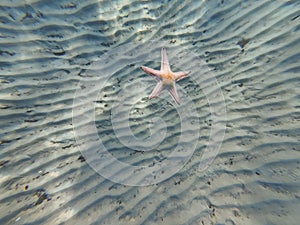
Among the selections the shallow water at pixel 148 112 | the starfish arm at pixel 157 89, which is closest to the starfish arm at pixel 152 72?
the starfish arm at pixel 157 89

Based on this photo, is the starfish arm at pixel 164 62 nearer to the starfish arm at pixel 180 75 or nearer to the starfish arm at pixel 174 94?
the starfish arm at pixel 180 75

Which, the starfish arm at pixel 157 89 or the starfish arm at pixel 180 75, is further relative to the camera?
the starfish arm at pixel 180 75

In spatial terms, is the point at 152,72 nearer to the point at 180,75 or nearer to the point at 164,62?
the point at 164,62

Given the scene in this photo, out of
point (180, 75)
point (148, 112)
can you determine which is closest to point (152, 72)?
point (180, 75)

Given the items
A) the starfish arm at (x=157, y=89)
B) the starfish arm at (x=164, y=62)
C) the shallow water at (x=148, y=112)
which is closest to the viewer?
the shallow water at (x=148, y=112)

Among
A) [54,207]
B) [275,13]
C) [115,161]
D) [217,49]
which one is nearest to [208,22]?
[217,49]

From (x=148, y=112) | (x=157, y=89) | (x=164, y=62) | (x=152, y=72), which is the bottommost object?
(x=148, y=112)

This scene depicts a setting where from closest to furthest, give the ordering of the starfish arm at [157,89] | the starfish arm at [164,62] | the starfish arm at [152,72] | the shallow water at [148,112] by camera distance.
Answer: the shallow water at [148,112]
the starfish arm at [157,89]
the starfish arm at [152,72]
the starfish arm at [164,62]

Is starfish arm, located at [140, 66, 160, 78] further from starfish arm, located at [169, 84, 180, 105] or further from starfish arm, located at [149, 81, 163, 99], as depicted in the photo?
starfish arm, located at [169, 84, 180, 105]

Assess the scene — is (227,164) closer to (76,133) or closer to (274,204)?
(274,204)
